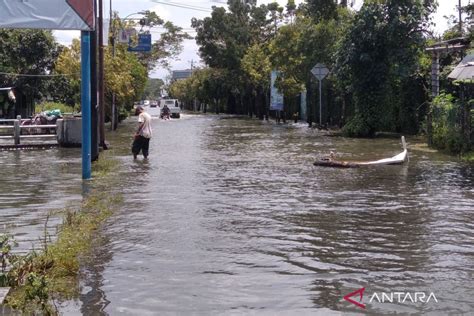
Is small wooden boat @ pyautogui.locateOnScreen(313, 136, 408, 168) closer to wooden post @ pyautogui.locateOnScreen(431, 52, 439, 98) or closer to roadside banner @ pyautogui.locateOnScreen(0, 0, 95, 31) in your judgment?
roadside banner @ pyautogui.locateOnScreen(0, 0, 95, 31)

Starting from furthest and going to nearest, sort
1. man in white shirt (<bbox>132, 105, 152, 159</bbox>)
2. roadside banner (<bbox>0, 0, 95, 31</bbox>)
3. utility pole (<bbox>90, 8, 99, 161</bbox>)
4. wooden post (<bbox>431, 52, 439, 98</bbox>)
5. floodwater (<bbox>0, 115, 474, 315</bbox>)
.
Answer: wooden post (<bbox>431, 52, 439, 98</bbox>), man in white shirt (<bbox>132, 105, 152, 159</bbox>), utility pole (<bbox>90, 8, 99, 161</bbox>), roadside banner (<bbox>0, 0, 95, 31</bbox>), floodwater (<bbox>0, 115, 474, 315</bbox>)

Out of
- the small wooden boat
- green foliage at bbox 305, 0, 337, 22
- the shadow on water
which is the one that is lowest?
the shadow on water

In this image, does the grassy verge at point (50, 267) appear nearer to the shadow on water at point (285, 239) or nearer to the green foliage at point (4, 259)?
the green foliage at point (4, 259)

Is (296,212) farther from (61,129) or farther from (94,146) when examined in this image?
(61,129)

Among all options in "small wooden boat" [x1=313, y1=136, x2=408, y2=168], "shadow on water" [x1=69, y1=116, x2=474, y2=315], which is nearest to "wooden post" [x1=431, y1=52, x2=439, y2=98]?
"small wooden boat" [x1=313, y1=136, x2=408, y2=168]

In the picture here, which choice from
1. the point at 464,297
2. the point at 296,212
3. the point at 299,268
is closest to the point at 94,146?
the point at 296,212

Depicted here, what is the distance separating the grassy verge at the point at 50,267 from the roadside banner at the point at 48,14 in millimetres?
3599

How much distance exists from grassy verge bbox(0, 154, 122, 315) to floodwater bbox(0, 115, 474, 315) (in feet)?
0.63

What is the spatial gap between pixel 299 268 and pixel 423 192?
6266mm

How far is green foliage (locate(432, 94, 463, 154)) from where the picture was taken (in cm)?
2038

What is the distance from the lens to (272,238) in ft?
28.6

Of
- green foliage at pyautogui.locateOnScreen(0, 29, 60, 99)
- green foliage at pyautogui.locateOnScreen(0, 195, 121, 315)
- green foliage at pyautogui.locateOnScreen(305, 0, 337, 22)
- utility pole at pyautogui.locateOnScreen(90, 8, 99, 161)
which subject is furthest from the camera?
green foliage at pyautogui.locateOnScreen(0, 29, 60, 99)

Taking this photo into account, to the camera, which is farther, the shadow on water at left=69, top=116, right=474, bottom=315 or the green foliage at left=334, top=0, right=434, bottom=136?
the green foliage at left=334, top=0, right=434, bottom=136

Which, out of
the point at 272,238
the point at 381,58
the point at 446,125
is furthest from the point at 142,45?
the point at 272,238
